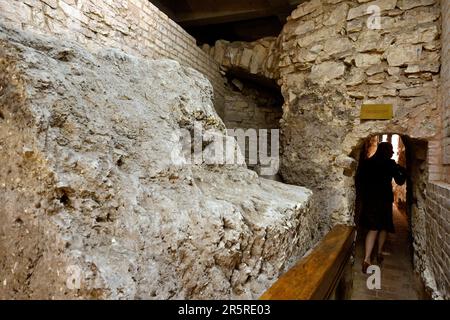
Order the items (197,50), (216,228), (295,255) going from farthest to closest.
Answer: (197,50) → (295,255) → (216,228)

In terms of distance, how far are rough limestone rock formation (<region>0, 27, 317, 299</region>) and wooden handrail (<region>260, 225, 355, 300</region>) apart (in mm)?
162

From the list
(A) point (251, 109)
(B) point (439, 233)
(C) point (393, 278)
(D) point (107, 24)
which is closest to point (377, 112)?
(B) point (439, 233)

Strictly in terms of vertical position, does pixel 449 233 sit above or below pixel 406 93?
below

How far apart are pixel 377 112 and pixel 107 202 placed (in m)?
3.06

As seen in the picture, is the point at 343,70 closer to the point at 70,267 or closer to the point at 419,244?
the point at 419,244

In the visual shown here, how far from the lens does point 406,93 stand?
10.2 ft

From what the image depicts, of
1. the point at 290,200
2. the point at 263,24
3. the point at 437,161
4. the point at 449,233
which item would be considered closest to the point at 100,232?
the point at 290,200

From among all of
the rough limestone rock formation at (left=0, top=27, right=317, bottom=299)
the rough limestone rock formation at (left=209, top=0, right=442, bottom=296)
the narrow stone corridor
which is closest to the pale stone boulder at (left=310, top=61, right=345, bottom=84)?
the rough limestone rock formation at (left=209, top=0, right=442, bottom=296)

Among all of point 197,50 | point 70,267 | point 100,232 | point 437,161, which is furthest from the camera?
point 197,50

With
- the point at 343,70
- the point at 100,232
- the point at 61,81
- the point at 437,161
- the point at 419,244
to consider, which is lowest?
the point at 419,244

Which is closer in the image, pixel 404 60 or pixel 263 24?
pixel 404 60

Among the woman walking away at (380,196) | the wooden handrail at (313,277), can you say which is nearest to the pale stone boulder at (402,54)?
the woman walking away at (380,196)

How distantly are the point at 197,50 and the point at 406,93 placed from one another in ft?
9.05

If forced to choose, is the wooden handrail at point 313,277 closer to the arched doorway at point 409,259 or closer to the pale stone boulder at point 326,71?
the arched doorway at point 409,259
